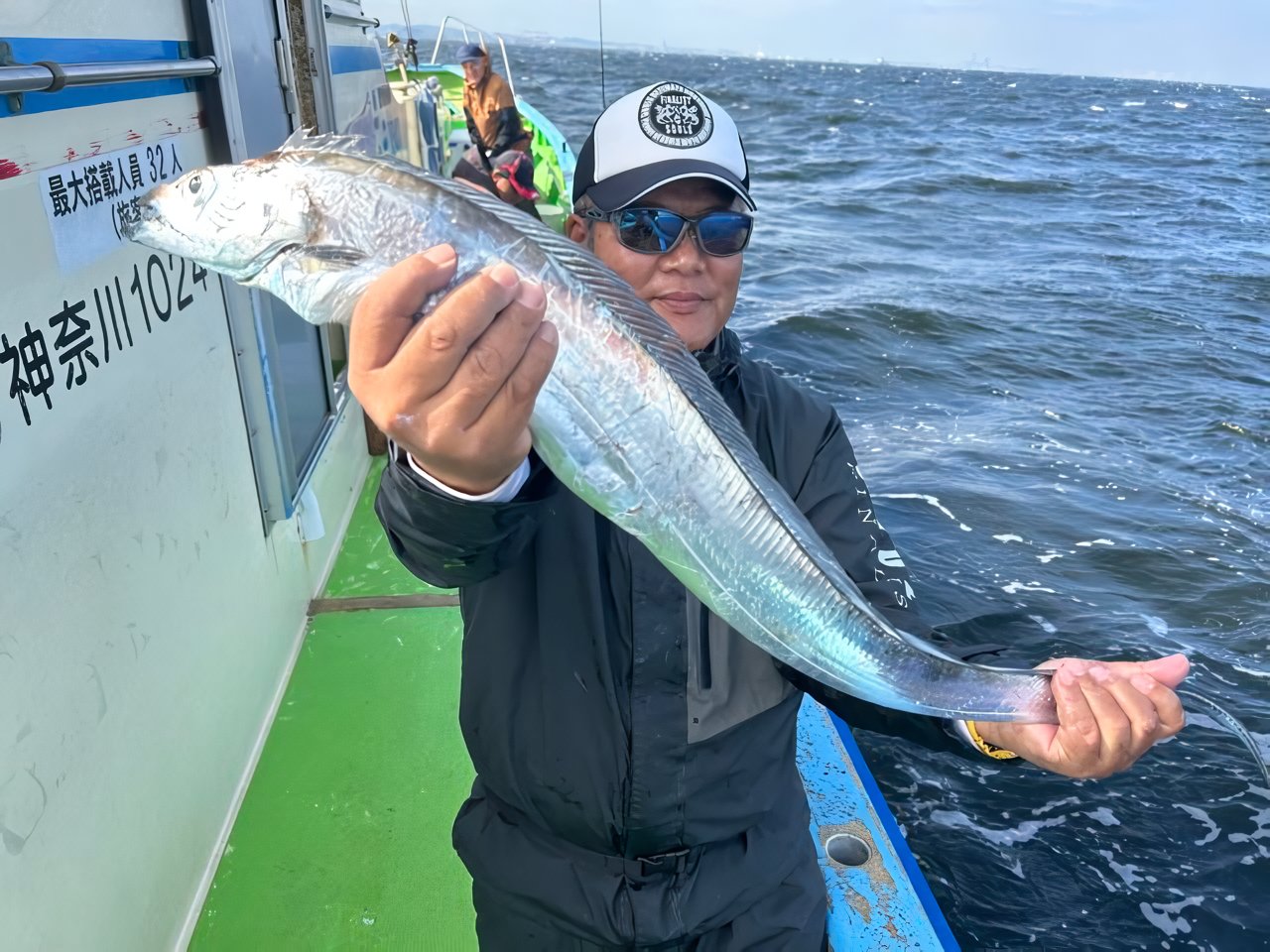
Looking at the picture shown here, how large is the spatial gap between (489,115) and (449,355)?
7.65 meters

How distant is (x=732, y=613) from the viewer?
1.63m

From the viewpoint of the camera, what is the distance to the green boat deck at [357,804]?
255 centimetres

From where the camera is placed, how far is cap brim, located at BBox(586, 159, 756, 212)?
2121 mm

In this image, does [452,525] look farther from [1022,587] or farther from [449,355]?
[1022,587]

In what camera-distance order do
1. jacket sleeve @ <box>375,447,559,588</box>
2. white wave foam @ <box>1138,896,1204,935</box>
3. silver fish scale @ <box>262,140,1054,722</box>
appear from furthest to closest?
white wave foam @ <box>1138,896,1204,935</box>
jacket sleeve @ <box>375,447,559,588</box>
silver fish scale @ <box>262,140,1054,722</box>

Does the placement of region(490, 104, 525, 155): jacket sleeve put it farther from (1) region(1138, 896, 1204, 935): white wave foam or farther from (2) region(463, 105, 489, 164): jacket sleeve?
(1) region(1138, 896, 1204, 935): white wave foam

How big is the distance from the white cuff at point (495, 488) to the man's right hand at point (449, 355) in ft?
0.47

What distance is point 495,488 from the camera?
1464 millimetres

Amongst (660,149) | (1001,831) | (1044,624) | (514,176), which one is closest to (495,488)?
(660,149)

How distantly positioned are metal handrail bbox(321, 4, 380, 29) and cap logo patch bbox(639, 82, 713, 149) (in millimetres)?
2682

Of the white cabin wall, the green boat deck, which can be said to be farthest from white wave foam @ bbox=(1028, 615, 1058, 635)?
the white cabin wall

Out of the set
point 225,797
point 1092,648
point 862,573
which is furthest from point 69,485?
point 1092,648

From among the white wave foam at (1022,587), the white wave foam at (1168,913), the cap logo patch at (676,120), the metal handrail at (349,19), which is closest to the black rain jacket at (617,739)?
the cap logo patch at (676,120)

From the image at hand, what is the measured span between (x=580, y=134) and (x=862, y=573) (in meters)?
25.3
